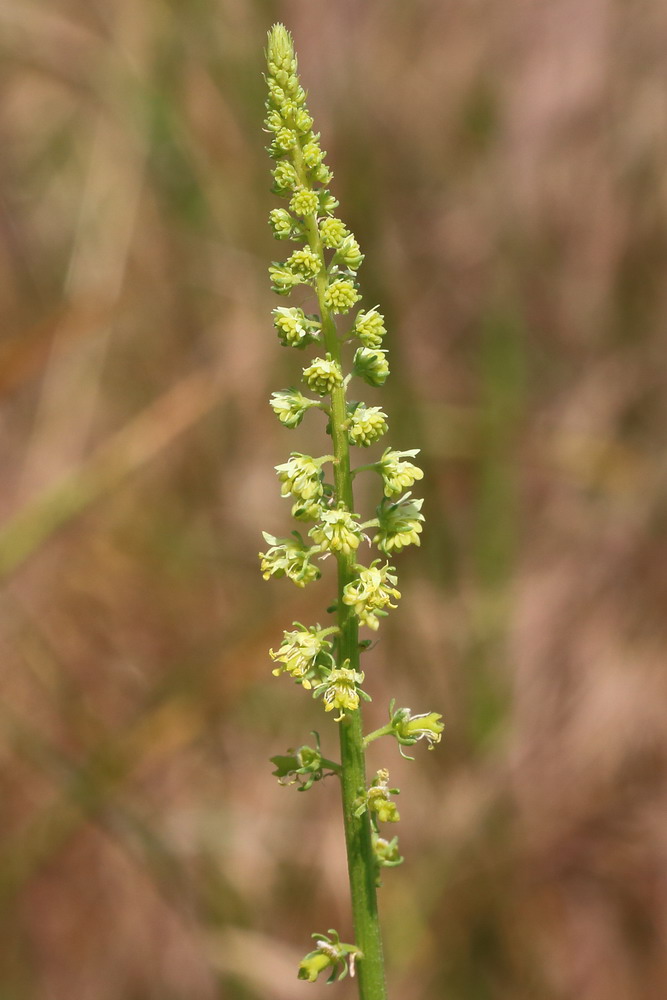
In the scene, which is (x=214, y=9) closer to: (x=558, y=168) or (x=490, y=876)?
(x=558, y=168)

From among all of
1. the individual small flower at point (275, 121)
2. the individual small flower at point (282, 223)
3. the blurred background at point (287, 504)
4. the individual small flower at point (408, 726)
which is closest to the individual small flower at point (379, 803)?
the individual small flower at point (408, 726)

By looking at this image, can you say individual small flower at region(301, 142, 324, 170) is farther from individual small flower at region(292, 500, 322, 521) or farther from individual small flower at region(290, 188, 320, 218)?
→ individual small flower at region(292, 500, 322, 521)

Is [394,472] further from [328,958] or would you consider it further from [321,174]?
[328,958]

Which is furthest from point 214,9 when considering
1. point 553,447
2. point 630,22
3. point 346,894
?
point 346,894

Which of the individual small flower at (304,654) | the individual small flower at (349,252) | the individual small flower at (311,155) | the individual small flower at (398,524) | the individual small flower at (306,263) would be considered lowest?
the individual small flower at (304,654)

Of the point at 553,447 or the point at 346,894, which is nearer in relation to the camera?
the point at 346,894

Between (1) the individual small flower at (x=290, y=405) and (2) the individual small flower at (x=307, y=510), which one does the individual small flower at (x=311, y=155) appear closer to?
(1) the individual small flower at (x=290, y=405)
